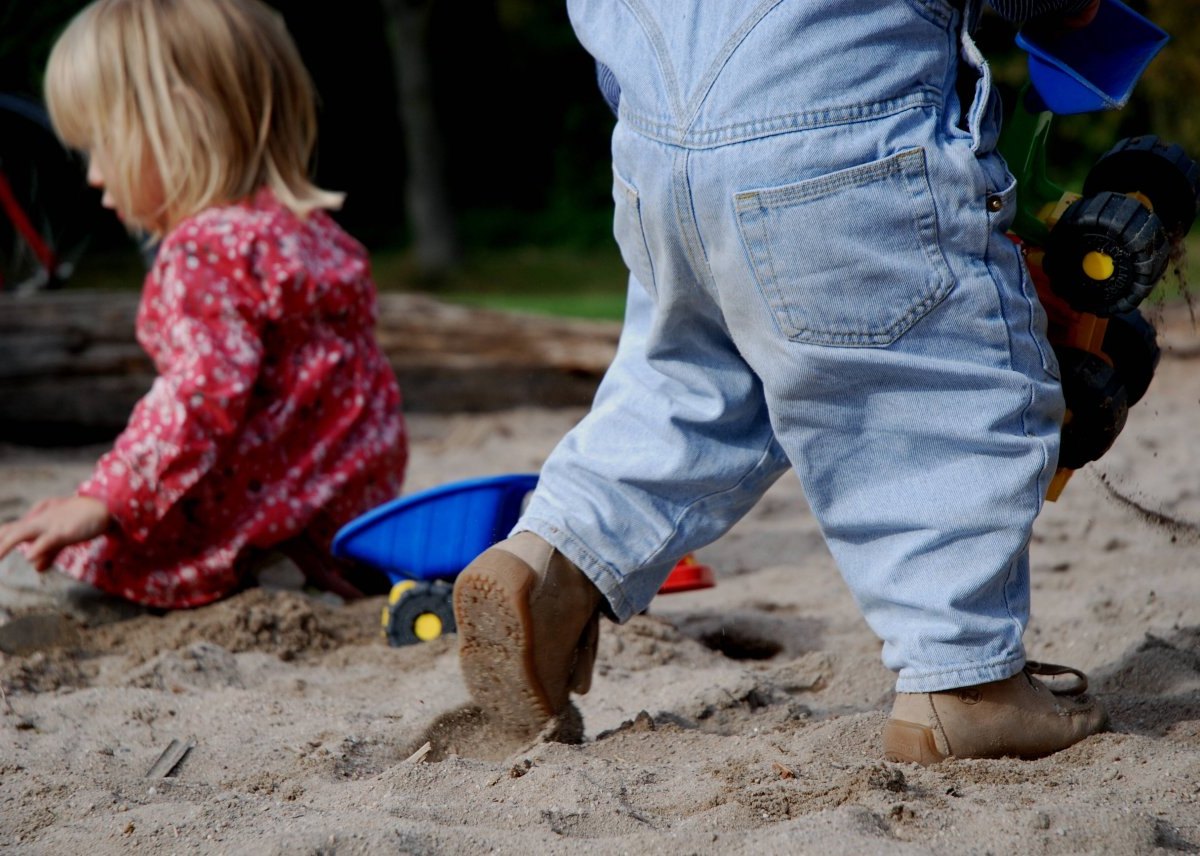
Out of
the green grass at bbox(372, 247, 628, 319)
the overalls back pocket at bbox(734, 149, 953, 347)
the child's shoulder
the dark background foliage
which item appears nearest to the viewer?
the overalls back pocket at bbox(734, 149, 953, 347)

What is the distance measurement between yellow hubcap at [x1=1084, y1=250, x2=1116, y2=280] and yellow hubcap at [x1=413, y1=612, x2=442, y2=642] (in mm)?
1198

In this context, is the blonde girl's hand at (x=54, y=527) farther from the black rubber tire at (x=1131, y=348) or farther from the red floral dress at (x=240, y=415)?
the black rubber tire at (x=1131, y=348)

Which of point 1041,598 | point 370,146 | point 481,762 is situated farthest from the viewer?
Answer: point 370,146

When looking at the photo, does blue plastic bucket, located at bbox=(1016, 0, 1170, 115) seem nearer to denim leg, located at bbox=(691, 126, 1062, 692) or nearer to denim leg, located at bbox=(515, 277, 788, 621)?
denim leg, located at bbox=(691, 126, 1062, 692)

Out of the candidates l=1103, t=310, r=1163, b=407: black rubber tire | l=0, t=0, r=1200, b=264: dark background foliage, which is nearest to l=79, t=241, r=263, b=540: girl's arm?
l=1103, t=310, r=1163, b=407: black rubber tire

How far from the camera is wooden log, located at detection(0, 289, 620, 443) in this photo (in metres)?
3.96

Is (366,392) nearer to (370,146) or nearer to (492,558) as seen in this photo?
(492,558)

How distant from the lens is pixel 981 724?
1489mm

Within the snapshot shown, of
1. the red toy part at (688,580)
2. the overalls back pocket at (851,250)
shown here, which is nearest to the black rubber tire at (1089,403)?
the overalls back pocket at (851,250)

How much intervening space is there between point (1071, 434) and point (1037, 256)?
0.22 meters

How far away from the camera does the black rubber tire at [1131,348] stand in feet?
5.44

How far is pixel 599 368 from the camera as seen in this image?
Answer: 14.4 feet

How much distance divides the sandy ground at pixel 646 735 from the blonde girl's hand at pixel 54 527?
0.18 meters

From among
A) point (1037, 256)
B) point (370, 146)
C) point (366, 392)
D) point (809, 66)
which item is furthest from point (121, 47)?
point (370, 146)
